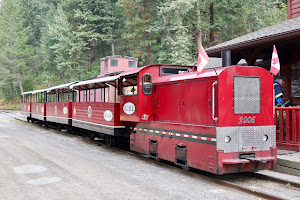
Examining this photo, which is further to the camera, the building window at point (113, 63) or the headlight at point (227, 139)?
the building window at point (113, 63)

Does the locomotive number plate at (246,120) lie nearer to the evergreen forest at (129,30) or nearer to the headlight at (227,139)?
the headlight at (227,139)

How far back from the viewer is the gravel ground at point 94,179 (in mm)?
5879

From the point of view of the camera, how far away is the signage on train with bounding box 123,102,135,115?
31.2ft

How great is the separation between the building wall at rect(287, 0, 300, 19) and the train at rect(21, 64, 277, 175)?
840cm

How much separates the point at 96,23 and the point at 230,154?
42.3 meters

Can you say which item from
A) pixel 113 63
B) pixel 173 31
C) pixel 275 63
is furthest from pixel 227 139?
pixel 173 31

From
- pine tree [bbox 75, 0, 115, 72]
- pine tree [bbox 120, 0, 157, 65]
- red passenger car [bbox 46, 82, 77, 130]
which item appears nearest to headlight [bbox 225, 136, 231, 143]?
red passenger car [bbox 46, 82, 77, 130]

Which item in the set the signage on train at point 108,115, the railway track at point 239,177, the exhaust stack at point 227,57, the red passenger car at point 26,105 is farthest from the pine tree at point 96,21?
the railway track at point 239,177

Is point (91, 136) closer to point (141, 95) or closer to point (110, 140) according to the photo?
point (110, 140)

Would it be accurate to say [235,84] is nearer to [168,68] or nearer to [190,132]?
[190,132]

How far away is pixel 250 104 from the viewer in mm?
7062

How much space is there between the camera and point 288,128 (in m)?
8.97

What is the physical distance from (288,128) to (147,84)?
168 inches

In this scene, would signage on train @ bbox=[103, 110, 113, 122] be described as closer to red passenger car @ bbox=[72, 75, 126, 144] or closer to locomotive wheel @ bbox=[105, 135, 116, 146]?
red passenger car @ bbox=[72, 75, 126, 144]
